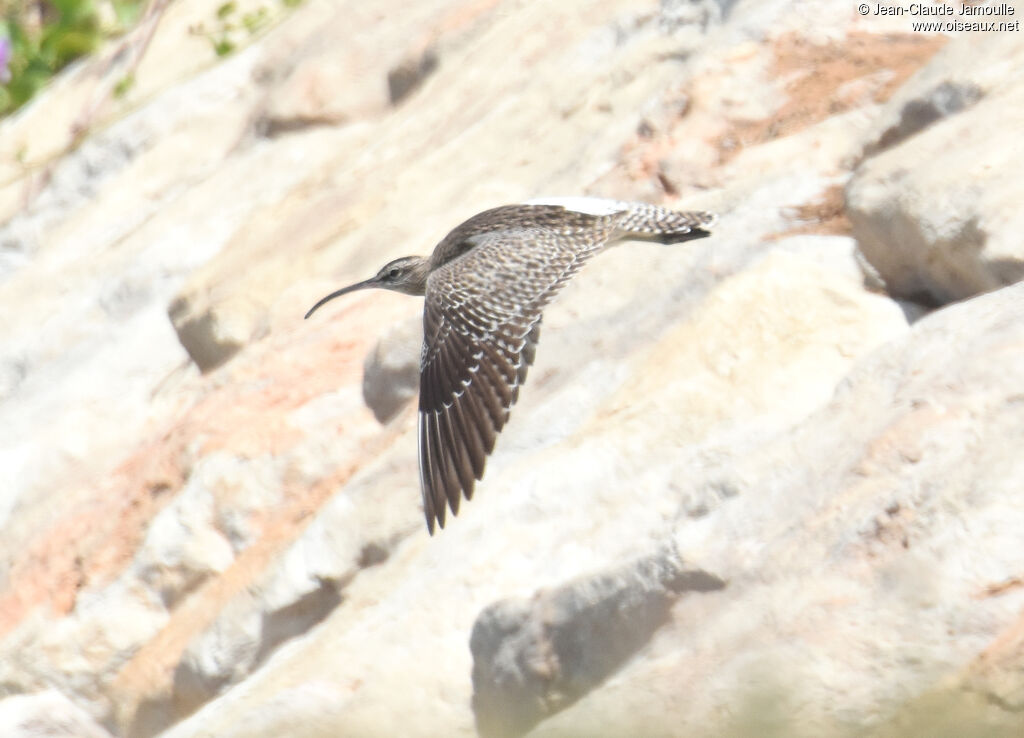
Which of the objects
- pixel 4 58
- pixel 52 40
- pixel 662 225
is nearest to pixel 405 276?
pixel 662 225

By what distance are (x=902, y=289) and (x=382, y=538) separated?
97.1 inches

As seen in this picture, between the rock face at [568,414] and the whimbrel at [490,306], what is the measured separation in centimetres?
35

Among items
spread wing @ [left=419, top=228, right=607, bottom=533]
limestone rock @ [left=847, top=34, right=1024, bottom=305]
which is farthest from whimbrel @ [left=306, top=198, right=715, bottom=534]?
limestone rock @ [left=847, top=34, right=1024, bottom=305]

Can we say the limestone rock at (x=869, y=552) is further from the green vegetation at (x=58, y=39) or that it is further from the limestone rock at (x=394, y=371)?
the green vegetation at (x=58, y=39)

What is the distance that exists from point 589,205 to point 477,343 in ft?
4.22

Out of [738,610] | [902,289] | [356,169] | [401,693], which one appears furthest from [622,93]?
[738,610]

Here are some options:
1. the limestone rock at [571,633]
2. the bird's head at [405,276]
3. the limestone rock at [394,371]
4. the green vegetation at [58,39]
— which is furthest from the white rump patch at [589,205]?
the green vegetation at [58,39]

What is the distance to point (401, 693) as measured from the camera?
602 centimetres

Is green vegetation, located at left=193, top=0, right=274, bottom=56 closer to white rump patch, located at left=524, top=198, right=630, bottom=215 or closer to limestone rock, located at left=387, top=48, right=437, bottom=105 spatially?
limestone rock, located at left=387, top=48, right=437, bottom=105

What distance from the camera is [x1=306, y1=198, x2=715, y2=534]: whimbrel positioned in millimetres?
6305

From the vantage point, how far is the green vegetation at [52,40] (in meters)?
15.0

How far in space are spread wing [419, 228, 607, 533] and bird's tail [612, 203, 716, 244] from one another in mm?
223

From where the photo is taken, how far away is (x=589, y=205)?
7543mm

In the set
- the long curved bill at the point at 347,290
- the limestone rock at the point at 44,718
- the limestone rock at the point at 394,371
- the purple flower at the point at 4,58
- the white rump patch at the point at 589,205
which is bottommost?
the limestone rock at the point at 44,718
